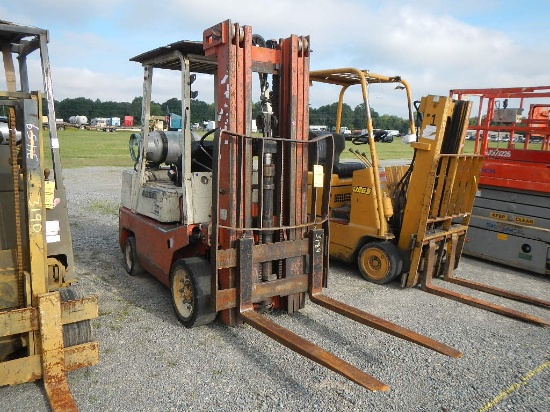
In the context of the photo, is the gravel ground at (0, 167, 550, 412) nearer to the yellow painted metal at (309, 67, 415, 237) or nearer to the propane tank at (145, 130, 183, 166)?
the yellow painted metal at (309, 67, 415, 237)

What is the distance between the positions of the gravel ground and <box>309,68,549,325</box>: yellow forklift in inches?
17.3

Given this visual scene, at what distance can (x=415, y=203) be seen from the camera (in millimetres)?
5668

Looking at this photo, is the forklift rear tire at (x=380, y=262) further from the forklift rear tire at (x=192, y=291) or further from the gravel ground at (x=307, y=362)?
the forklift rear tire at (x=192, y=291)

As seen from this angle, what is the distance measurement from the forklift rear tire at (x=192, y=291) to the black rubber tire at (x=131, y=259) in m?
1.48

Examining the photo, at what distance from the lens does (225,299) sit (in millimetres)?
3949

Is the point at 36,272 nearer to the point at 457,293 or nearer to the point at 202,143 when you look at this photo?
the point at 202,143

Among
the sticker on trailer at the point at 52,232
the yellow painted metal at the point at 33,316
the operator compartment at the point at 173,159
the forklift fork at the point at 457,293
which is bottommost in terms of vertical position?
the forklift fork at the point at 457,293

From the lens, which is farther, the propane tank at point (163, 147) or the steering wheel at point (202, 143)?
the propane tank at point (163, 147)

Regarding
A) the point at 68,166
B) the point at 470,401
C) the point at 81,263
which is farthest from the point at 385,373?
the point at 68,166

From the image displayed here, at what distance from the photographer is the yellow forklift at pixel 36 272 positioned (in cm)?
307

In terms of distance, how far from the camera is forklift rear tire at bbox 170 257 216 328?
4133 millimetres

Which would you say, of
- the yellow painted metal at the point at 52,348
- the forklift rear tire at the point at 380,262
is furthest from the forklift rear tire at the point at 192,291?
the forklift rear tire at the point at 380,262

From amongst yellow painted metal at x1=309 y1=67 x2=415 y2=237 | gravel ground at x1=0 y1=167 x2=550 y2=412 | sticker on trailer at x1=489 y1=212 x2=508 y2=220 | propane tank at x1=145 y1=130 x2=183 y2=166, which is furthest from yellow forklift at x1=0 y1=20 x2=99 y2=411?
sticker on trailer at x1=489 y1=212 x2=508 y2=220

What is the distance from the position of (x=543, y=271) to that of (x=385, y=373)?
4.08 meters
